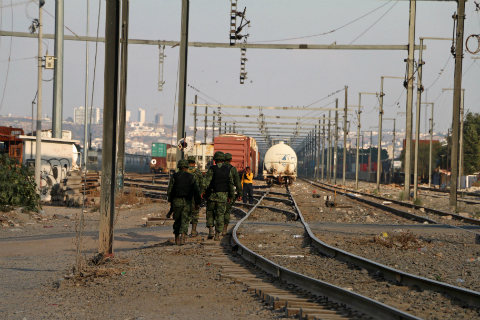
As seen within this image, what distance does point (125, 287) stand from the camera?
6988 millimetres

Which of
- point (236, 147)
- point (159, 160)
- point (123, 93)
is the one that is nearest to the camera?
point (123, 93)

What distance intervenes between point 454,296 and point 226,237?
22.0 feet

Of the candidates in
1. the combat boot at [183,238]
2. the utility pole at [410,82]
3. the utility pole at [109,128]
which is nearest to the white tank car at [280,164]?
the utility pole at [410,82]

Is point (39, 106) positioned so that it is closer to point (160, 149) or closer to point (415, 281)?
point (415, 281)

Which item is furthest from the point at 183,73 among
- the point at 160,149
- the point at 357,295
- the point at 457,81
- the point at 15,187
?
the point at 160,149

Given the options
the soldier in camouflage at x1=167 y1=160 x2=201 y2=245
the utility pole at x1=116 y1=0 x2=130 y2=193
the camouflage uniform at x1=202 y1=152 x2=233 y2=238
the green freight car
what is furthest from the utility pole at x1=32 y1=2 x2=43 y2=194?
the green freight car

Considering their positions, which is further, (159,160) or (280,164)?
(159,160)

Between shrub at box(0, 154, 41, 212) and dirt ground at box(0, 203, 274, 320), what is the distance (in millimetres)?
4674

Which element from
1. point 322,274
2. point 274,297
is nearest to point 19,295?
point 274,297

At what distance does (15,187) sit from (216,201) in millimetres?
9156

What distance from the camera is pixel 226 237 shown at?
1190 cm

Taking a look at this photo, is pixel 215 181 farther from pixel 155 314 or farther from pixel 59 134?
pixel 59 134

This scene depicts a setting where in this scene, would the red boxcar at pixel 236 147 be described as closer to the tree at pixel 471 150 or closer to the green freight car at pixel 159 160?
A: the green freight car at pixel 159 160

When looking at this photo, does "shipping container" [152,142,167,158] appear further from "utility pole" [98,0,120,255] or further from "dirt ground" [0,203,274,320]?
"utility pole" [98,0,120,255]
